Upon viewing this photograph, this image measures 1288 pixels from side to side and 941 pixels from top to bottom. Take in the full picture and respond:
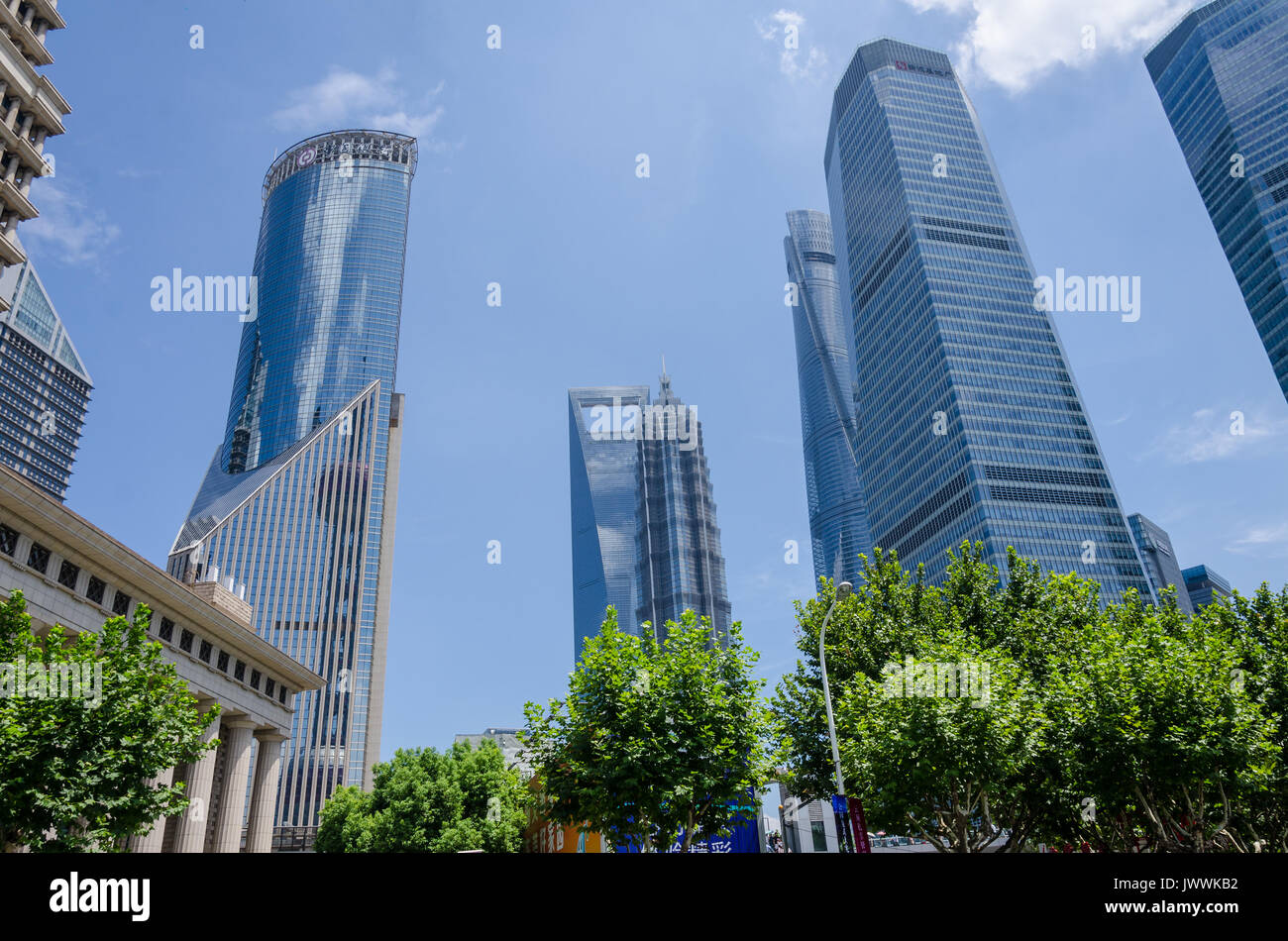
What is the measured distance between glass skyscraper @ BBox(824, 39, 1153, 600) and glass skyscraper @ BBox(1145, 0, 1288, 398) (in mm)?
40056

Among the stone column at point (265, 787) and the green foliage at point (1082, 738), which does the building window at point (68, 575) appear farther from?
the green foliage at point (1082, 738)

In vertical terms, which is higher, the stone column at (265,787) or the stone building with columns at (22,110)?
the stone building with columns at (22,110)

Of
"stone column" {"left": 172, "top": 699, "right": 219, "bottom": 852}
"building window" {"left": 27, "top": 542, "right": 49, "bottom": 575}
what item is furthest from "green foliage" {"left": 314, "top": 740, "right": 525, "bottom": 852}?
"building window" {"left": 27, "top": 542, "right": 49, "bottom": 575}

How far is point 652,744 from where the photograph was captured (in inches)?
1000

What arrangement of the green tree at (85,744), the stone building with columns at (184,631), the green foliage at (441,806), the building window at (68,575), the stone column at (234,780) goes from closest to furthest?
1. the green tree at (85,744)
2. the stone building with columns at (184,631)
3. the building window at (68,575)
4. the green foliage at (441,806)
5. the stone column at (234,780)

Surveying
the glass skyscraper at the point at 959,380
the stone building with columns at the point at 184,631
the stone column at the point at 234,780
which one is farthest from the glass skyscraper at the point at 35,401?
the glass skyscraper at the point at 959,380

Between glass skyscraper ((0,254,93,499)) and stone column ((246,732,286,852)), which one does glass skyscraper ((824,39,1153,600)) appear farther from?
glass skyscraper ((0,254,93,499))

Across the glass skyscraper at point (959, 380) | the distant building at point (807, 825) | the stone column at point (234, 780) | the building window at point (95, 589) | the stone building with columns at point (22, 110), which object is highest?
the glass skyscraper at point (959, 380)

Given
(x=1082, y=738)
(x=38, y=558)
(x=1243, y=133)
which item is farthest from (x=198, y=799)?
(x=1243, y=133)

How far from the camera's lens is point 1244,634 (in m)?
32.9

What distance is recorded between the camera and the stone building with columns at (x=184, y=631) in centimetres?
3811

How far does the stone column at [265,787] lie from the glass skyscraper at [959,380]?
113213 mm

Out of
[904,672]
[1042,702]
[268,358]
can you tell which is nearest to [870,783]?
[904,672]

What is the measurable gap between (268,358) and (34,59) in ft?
476
